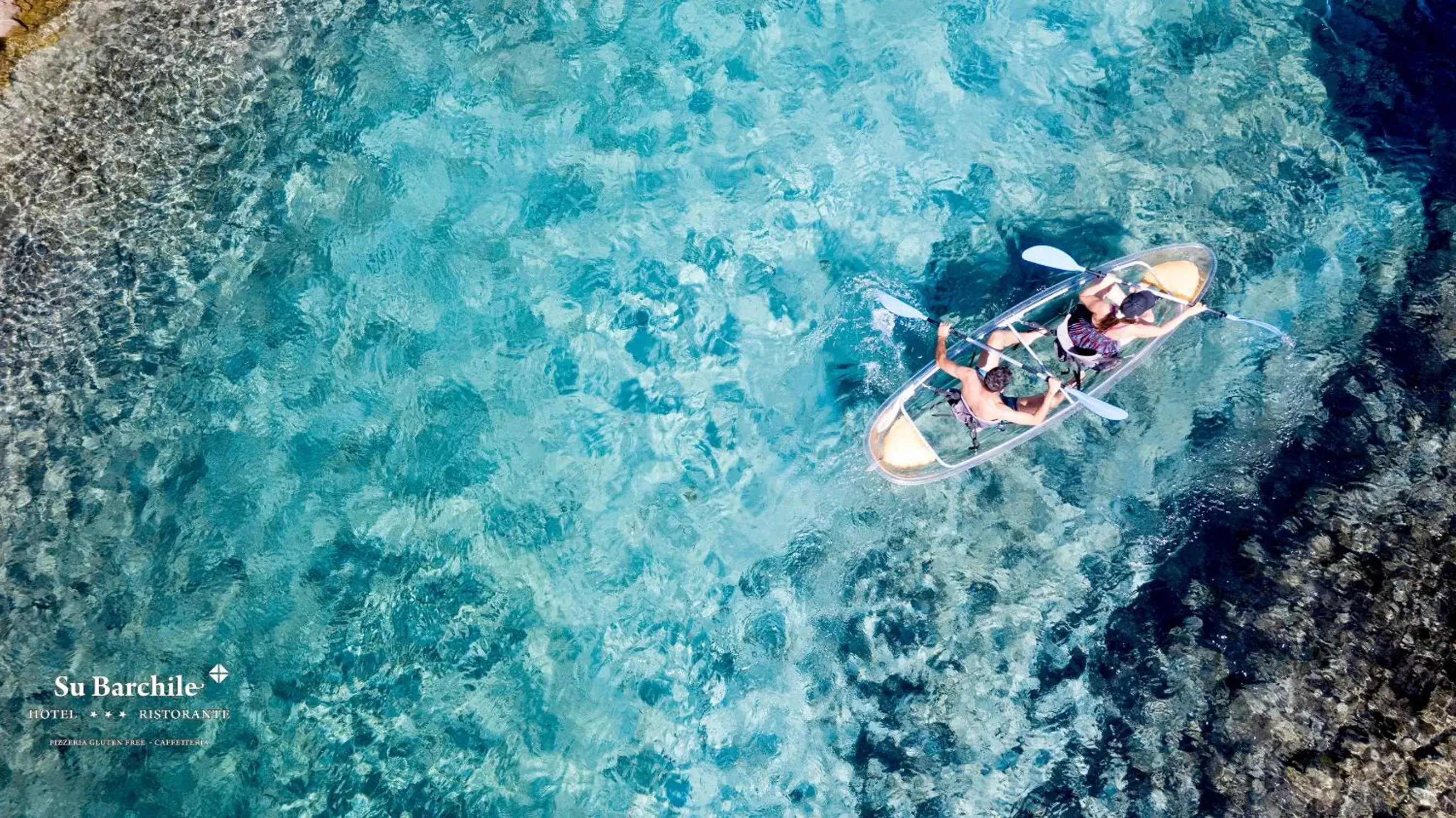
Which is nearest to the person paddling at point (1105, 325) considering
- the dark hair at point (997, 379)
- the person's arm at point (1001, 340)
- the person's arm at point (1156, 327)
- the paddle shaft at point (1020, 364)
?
the person's arm at point (1156, 327)

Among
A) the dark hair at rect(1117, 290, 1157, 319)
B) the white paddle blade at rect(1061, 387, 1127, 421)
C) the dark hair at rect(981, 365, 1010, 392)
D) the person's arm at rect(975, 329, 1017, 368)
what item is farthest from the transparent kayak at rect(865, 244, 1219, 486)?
the dark hair at rect(981, 365, 1010, 392)

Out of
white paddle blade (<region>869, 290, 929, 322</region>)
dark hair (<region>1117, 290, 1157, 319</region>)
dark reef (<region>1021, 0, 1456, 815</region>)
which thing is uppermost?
dark hair (<region>1117, 290, 1157, 319</region>)

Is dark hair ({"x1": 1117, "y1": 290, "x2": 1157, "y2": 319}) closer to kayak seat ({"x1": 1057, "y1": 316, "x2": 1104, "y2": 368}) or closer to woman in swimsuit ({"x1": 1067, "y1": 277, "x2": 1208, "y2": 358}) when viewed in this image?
woman in swimsuit ({"x1": 1067, "y1": 277, "x2": 1208, "y2": 358})

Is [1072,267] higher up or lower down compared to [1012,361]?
higher up

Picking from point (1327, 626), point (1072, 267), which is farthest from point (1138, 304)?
point (1327, 626)

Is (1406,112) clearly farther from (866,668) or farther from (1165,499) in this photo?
(866,668)

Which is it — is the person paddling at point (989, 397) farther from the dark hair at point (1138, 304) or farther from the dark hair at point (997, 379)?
the dark hair at point (1138, 304)

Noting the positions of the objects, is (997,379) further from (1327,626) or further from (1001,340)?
(1327,626)
